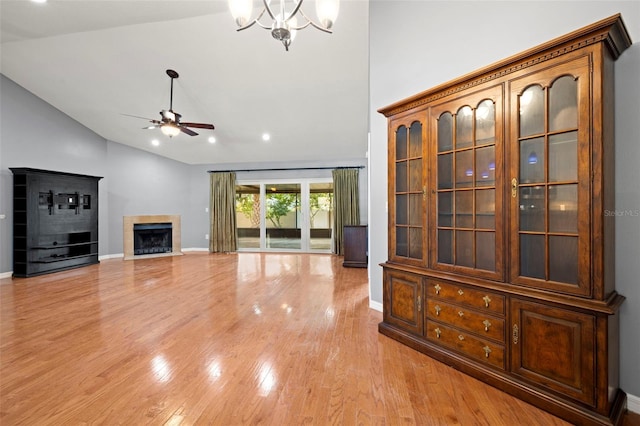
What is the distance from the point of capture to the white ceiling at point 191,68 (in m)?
3.79

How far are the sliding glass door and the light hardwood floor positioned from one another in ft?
13.4

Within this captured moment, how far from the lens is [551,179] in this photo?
177 centimetres

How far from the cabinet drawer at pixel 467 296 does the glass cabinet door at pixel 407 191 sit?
0.77 feet

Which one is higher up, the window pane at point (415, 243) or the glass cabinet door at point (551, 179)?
the glass cabinet door at point (551, 179)

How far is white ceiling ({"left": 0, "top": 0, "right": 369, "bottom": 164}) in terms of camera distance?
12.4 ft

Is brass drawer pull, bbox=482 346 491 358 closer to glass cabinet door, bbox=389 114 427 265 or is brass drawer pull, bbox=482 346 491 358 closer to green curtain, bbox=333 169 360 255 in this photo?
glass cabinet door, bbox=389 114 427 265

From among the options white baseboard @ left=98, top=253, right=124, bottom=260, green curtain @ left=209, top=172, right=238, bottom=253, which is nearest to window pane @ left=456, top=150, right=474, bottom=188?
green curtain @ left=209, top=172, right=238, bottom=253

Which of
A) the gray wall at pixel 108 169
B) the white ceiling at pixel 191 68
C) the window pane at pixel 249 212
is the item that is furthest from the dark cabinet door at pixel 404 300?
the window pane at pixel 249 212

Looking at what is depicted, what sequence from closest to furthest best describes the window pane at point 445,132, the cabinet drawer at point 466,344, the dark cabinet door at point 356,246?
1. the cabinet drawer at point 466,344
2. the window pane at point 445,132
3. the dark cabinet door at point 356,246

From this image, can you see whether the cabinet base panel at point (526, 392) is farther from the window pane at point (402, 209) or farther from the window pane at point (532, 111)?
the window pane at point (532, 111)

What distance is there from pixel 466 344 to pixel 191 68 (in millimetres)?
5315

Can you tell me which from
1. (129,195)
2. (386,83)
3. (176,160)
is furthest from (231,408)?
(176,160)

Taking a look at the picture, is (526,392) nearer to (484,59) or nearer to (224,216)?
(484,59)

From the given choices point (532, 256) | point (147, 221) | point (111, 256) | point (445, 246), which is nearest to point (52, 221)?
point (111, 256)
